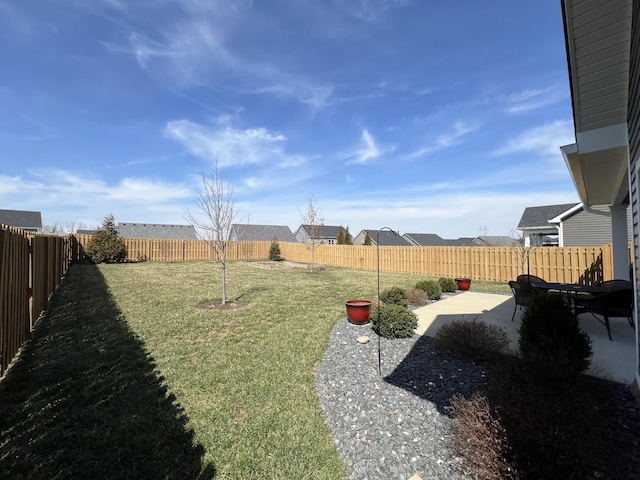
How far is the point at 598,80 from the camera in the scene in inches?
128

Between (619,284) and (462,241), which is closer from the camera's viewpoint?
(619,284)

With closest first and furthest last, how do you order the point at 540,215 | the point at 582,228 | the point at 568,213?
the point at 582,228
the point at 568,213
the point at 540,215

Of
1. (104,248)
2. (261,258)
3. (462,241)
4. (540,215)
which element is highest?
(540,215)

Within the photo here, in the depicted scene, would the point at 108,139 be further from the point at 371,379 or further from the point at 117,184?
the point at 371,379

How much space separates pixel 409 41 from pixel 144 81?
876 cm

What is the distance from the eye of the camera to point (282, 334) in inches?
212

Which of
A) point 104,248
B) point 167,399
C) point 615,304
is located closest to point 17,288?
point 167,399

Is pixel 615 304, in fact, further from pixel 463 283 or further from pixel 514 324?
pixel 463 283

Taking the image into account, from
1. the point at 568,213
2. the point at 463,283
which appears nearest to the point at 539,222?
the point at 568,213

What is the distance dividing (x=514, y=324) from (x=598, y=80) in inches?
185

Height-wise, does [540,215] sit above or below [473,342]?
above

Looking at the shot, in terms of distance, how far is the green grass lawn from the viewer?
2.27 metres

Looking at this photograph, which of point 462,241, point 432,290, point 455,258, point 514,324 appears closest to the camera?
point 514,324

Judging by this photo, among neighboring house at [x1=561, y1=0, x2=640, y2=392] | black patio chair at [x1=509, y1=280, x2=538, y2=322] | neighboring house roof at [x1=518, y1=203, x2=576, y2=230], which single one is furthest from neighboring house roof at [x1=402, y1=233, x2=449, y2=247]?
neighboring house at [x1=561, y1=0, x2=640, y2=392]
